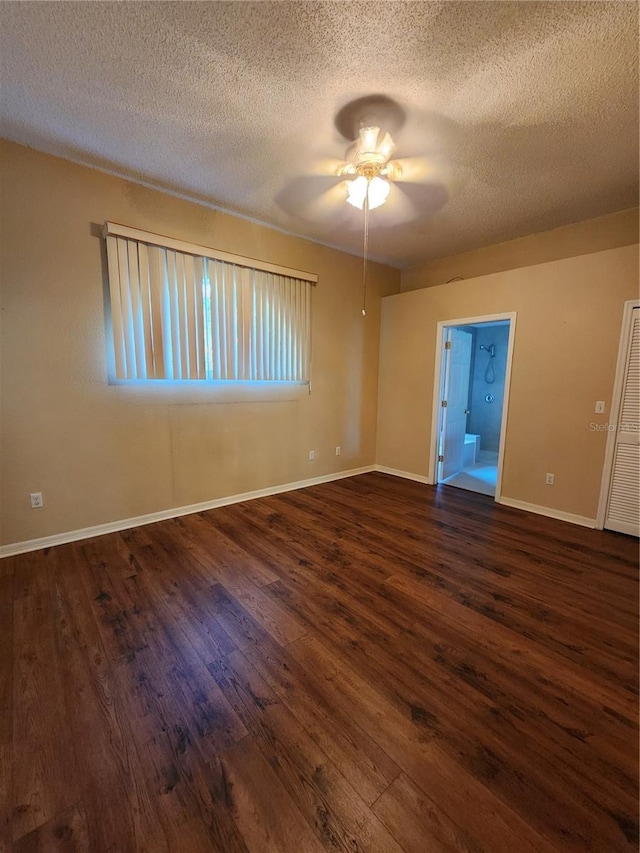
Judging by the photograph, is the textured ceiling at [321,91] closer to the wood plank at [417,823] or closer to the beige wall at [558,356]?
the beige wall at [558,356]

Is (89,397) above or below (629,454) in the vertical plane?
above

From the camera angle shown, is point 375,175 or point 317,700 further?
point 375,175

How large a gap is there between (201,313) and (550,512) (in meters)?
3.91

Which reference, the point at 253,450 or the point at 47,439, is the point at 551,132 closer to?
the point at 253,450

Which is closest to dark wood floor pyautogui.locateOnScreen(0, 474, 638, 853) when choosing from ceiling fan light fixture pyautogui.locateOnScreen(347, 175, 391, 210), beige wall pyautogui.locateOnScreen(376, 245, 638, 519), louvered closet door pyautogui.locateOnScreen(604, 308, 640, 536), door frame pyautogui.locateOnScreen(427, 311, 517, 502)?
louvered closet door pyautogui.locateOnScreen(604, 308, 640, 536)

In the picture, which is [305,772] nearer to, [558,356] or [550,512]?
[550,512]

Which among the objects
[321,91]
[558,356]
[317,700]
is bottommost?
[317,700]

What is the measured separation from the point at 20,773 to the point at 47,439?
208 centimetres

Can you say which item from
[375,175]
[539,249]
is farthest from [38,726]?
[539,249]

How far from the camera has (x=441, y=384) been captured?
13.9 feet

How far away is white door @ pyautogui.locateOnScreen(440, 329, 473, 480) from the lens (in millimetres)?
4242

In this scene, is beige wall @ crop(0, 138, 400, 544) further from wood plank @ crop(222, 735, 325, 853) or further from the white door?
wood plank @ crop(222, 735, 325, 853)

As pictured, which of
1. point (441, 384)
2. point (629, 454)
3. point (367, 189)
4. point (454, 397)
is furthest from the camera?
point (454, 397)

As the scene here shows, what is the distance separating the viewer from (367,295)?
15.0 feet
